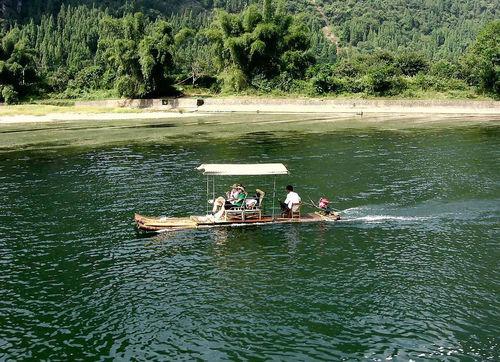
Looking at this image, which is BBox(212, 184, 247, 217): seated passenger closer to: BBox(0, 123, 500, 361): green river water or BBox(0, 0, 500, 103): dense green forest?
BBox(0, 123, 500, 361): green river water

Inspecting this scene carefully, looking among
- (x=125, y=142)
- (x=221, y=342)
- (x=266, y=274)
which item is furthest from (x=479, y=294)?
(x=125, y=142)

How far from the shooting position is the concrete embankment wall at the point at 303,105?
4262 inches

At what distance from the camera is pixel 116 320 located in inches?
901

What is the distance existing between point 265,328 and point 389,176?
102 ft

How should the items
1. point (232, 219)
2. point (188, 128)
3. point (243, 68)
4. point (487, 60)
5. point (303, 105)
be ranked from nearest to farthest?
point (232, 219), point (188, 128), point (487, 60), point (303, 105), point (243, 68)

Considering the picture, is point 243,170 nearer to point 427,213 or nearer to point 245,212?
point 245,212

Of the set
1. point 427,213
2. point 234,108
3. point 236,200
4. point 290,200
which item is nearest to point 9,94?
point 234,108

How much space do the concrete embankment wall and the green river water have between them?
61.5 m

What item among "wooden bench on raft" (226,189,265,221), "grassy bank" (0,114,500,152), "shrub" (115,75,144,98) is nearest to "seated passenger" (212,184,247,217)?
"wooden bench on raft" (226,189,265,221)

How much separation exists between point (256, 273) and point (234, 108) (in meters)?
94.1

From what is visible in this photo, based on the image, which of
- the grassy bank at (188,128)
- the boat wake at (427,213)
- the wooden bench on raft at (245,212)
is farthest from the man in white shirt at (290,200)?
the grassy bank at (188,128)

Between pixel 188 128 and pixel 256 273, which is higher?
pixel 188 128

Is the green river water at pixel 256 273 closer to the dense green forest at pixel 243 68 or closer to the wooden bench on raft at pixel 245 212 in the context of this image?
the wooden bench on raft at pixel 245 212

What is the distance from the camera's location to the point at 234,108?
11938 centimetres
